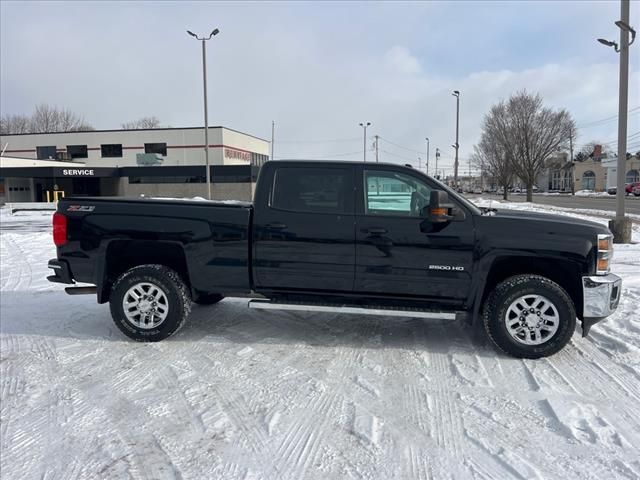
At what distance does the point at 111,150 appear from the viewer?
5100 centimetres

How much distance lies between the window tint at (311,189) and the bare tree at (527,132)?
123ft

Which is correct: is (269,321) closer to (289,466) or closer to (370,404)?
(370,404)

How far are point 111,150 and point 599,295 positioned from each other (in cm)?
5405

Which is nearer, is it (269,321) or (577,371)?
(577,371)

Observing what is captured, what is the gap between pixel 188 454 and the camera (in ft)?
9.95

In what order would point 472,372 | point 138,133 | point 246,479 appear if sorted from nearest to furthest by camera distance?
point 246,479 < point 472,372 < point 138,133

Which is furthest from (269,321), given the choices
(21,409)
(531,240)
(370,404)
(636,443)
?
(636,443)

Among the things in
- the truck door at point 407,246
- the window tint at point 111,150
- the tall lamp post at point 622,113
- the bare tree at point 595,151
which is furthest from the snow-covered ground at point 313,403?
the bare tree at point 595,151

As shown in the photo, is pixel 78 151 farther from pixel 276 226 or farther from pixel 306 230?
pixel 306 230

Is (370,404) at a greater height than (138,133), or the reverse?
(138,133)

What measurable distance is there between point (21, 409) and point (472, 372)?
381cm

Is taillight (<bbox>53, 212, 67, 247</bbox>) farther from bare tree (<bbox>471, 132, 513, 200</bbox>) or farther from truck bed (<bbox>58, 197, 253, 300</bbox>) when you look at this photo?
bare tree (<bbox>471, 132, 513, 200</bbox>)

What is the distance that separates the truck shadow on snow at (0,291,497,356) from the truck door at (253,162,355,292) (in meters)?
0.69

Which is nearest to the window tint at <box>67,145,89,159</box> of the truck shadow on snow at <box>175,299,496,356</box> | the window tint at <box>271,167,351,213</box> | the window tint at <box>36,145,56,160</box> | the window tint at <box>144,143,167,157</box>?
the window tint at <box>36,145,56,160</box>
